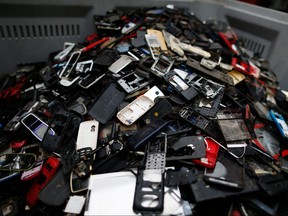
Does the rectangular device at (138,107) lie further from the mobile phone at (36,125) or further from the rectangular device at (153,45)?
the mobile phone at (36,125)

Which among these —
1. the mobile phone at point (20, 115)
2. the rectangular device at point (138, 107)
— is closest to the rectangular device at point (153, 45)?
the rectangular device at point (138, 107)

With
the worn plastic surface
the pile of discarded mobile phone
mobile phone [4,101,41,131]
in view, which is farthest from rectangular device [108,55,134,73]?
the worn plastic surface

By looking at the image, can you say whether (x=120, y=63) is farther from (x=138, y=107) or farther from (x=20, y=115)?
(x=20, y=115)

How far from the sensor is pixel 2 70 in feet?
8.25

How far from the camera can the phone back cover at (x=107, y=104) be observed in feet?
6.07

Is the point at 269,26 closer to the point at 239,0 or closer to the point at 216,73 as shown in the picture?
the point at 239,0

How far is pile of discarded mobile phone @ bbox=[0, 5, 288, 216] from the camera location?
146cm

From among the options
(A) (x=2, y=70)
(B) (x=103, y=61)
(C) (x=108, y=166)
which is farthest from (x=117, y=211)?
(A) (x=2, y=70)

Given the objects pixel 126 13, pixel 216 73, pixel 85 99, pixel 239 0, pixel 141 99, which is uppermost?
pixel 239 0

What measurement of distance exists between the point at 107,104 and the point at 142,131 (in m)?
0.44

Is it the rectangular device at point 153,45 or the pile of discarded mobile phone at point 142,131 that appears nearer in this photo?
the pile of discarded mobile phone at point 142,131

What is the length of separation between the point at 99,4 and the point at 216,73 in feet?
5.21

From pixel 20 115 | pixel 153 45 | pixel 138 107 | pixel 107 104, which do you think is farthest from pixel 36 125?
pixel 153 45

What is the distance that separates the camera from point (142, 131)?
165 centimetres
